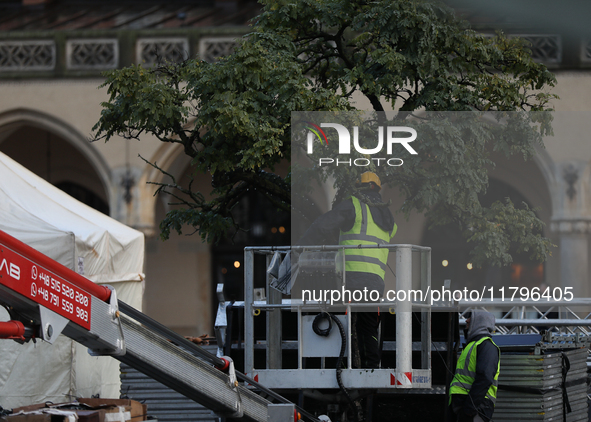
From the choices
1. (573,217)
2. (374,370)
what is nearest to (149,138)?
(573,217)

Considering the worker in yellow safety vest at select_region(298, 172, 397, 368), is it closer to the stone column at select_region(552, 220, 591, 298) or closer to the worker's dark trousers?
the worker's dark trousers

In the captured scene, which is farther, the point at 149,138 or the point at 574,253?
the point at 149,138

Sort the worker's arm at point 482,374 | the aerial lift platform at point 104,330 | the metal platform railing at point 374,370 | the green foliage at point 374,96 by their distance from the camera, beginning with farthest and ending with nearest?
the green foliage at point 374,96 → the worker's arm at point 482,374 → the metal platform railing at point 374,370 → the aerial lift platform at point 104,330

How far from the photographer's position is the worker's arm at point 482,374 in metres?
6.34

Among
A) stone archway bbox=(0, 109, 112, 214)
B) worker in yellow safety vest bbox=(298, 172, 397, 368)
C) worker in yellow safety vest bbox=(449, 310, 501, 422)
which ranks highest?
stone archway bbox=(0, 109, 112, 214)

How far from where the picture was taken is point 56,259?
8.45 m

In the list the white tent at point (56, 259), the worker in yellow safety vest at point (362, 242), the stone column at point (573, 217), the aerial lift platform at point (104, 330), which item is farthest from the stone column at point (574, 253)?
the aerial lift platform at point (104, 330)

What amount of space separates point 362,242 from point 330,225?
0.32 meters

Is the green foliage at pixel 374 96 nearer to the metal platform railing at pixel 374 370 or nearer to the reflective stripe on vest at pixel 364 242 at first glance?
the reflective stripe on vest at pixel 364 242

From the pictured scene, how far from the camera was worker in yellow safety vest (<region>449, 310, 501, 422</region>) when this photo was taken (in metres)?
6.35

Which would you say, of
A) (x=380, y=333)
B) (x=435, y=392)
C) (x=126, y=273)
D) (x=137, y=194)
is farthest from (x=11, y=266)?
(x=137, y=194)

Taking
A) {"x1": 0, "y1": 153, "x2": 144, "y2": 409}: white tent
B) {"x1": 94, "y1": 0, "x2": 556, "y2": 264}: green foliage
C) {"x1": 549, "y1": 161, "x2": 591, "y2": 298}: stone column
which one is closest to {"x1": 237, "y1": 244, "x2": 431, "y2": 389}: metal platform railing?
{"x1": 94, "y1": 0, "x2": 556, "y2": 264}: green foliage

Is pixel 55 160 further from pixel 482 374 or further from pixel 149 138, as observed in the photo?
pixel 482 374

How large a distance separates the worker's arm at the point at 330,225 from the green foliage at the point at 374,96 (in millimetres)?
2308
